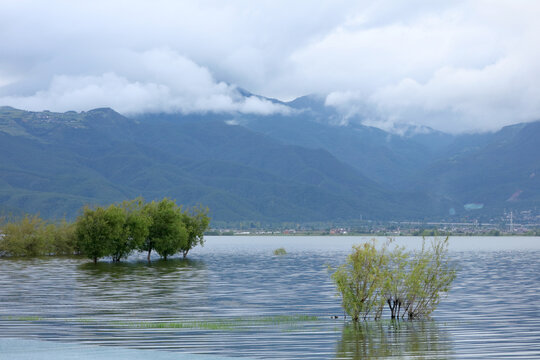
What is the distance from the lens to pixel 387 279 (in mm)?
34500

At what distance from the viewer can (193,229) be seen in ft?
394

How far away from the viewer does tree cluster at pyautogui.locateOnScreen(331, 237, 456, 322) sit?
34.4 metres

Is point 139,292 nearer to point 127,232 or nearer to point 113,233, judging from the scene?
point 113,233

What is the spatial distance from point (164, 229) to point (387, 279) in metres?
78.7

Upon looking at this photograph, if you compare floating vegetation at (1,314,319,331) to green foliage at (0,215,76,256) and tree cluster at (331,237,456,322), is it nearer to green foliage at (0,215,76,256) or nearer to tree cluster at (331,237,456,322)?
tree cluster at (331,237,456,322)

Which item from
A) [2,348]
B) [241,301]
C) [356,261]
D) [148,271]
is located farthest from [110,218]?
[2,348]

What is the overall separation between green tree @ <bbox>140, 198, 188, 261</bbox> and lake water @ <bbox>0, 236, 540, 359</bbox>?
40.8m

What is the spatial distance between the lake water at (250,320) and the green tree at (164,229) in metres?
40.8

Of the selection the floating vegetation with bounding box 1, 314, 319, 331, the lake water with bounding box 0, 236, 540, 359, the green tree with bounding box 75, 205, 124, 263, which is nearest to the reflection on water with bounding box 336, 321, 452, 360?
the lake water with bounding box 0, 236, 540, 359

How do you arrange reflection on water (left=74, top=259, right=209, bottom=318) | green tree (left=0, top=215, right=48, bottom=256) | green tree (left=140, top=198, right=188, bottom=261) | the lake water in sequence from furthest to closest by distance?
green tree (left=0, top=215, right=48, bottom=256)
green tree (left=140, top=198, right=188, bottom=261)
reflection on water (left=74, top=259, right=209, bottom=318)
the lake water

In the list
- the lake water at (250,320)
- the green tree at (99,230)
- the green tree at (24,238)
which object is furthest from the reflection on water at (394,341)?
the green tree at (24,238)

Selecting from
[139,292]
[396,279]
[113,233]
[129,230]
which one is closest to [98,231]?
[113,233]

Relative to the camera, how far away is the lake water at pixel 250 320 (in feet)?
89.2

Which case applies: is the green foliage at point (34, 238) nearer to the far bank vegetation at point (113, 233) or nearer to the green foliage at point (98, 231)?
the far bank vegetation at point (113, 233)
